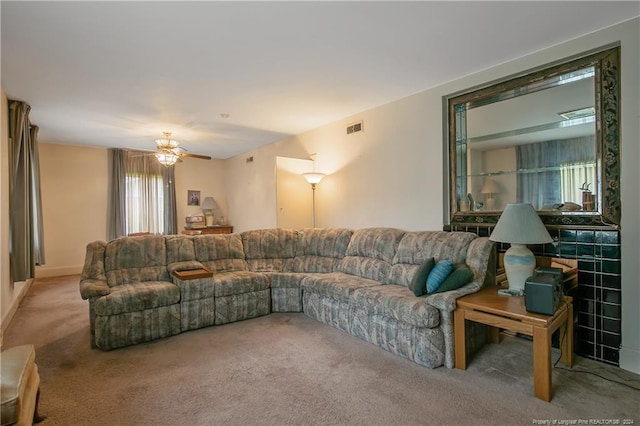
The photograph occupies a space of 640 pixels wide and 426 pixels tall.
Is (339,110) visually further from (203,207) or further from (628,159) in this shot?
(203,207)

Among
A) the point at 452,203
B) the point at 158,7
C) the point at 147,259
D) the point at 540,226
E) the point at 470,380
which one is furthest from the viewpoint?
the point at 147,259

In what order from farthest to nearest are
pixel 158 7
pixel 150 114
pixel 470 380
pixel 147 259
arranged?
pixel 150 114 → pixel 147 259 → pixel 470 380 → pixel 158 7

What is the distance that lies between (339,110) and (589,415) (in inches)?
151

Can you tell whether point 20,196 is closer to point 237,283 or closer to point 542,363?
point 237,283

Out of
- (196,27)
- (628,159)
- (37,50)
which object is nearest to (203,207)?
(37,50)

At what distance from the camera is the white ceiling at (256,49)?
7.22ft

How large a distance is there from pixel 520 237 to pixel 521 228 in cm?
7

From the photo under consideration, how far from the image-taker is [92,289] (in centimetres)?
296

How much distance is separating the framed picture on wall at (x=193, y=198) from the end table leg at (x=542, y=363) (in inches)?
283

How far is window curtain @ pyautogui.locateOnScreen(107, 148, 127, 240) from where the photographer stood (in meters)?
6.63

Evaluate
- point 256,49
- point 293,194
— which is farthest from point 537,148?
point 293,194

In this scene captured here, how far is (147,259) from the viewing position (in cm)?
375

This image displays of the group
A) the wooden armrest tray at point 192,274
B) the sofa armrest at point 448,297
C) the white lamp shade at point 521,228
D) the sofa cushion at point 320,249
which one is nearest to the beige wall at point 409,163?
the sofa cushion at point 320,249

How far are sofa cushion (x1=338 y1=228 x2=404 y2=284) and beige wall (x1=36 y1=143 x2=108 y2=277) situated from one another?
5459 mm
